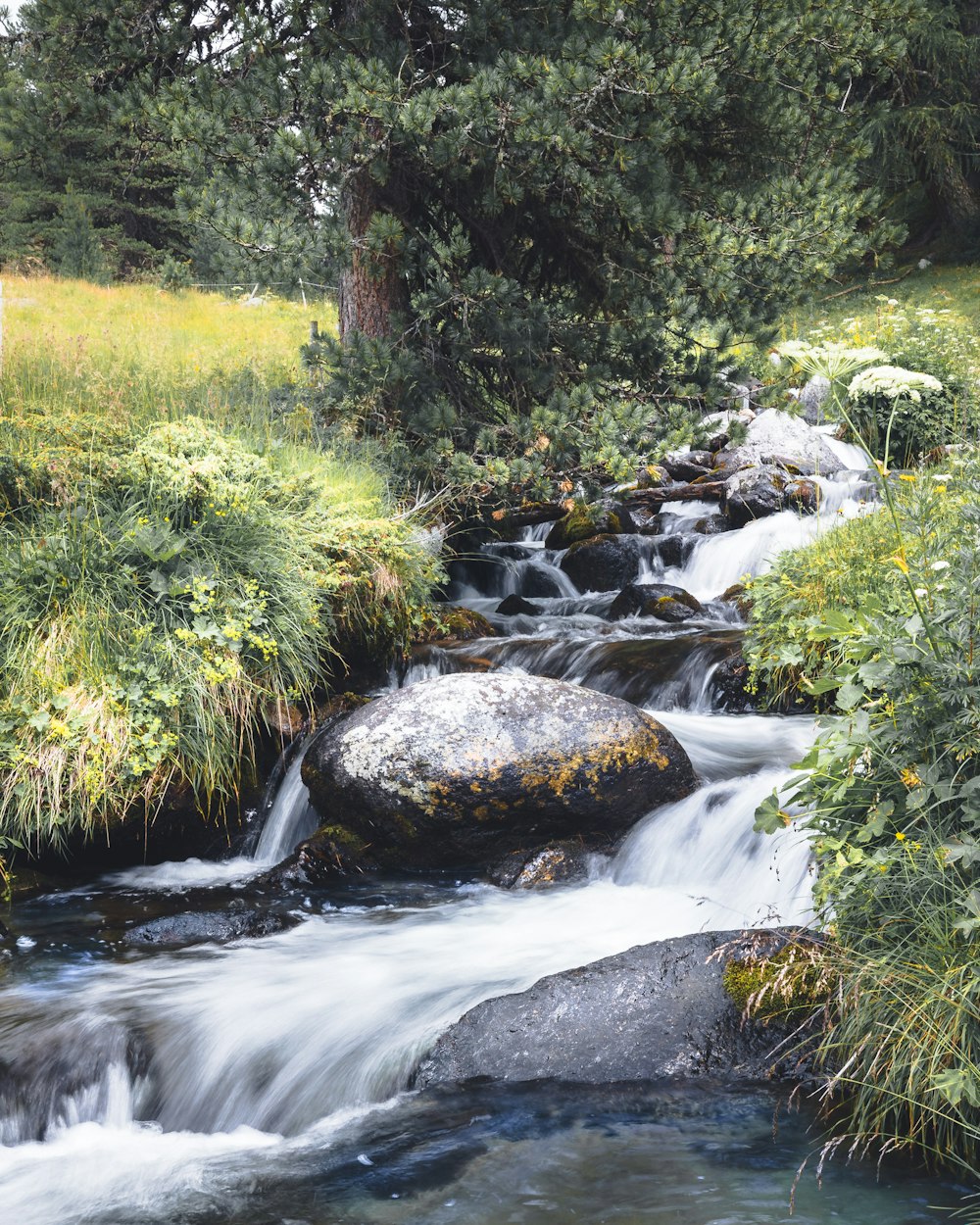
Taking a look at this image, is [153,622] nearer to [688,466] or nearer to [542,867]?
[542,867]

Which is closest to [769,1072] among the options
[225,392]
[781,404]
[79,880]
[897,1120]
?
[897,1120]

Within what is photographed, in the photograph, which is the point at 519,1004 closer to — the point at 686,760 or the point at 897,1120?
the point at 897,1120

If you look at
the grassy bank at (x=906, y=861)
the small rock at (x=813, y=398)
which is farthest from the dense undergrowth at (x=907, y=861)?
the small rock at (x=813, y=398)

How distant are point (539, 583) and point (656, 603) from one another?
5.26ft

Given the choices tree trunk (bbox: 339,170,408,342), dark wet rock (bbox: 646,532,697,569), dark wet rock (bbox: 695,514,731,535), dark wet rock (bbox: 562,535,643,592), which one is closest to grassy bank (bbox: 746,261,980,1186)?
tree trunk (bbox: 339,170,408,342)

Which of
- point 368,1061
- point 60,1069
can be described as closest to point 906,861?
point 368,1061

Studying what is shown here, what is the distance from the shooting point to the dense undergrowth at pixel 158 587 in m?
5.39

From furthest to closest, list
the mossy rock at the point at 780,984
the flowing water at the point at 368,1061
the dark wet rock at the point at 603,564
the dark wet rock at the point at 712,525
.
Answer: the dark wet rock at the point at 712,525 < the dark wet rock at the point at 603,564 < the mossy rock at the point at 780,984 < the flowing water at the point at 368,1061

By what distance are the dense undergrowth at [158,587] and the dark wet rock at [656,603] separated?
2177mm

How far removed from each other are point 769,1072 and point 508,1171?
3.21ft

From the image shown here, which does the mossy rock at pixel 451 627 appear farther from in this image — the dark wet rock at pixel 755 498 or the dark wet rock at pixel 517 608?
the dark wet rock at pixel 755 498

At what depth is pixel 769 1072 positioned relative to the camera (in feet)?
12.1

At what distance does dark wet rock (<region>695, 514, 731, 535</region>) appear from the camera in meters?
11.1

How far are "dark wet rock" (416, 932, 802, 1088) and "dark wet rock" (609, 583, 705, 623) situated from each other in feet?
17.0
